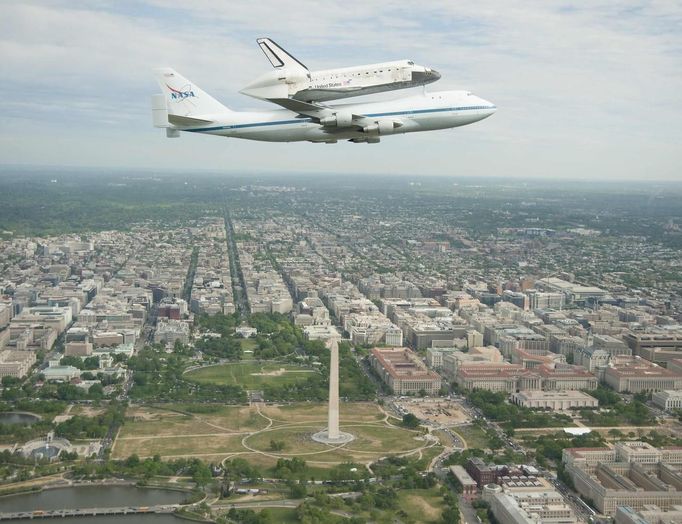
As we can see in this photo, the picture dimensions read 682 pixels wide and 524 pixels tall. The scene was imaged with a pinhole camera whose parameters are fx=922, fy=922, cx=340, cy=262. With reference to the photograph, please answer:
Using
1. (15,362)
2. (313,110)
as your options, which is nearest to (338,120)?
(313,110)

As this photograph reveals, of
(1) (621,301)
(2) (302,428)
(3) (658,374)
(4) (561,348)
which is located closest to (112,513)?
(2) (302,428)

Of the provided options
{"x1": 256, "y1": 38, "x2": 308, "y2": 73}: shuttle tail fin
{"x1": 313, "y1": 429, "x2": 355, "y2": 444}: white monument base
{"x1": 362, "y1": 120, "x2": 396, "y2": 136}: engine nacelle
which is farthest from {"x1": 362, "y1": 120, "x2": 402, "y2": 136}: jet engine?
{"x1": 313, "y1": 429, "x2": 355, "y2": 444}: white monument base

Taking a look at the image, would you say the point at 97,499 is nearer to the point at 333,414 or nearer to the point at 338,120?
the point at 333,414

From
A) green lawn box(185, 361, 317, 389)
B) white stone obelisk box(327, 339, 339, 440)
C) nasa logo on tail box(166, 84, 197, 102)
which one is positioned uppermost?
nasa logo on tail box(166, 84, 197, 102)

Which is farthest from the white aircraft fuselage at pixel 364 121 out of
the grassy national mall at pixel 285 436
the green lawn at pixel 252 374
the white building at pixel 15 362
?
the white building at pixel 15 362

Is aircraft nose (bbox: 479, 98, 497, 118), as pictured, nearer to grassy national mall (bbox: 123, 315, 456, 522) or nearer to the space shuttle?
the space shuttle
